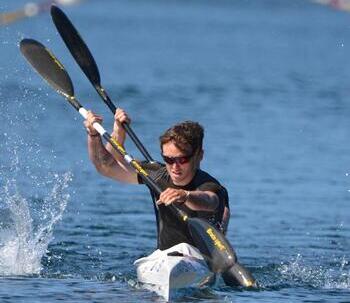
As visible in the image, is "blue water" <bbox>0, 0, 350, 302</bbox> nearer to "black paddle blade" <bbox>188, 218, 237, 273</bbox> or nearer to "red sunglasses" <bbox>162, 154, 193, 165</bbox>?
"black paddle blade" <bbox>188, 218, 237, 273</bbox>

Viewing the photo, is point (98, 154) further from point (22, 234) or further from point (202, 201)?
point (22, 234)

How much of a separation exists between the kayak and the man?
182 millimetres

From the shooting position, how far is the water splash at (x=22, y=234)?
12.6 m

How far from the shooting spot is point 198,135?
36.4ft

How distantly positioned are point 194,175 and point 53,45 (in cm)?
3516

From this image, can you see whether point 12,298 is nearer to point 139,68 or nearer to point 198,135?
point 198,135

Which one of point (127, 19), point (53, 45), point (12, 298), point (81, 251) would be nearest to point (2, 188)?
point (81, 251)

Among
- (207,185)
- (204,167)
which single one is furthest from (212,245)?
(204,167)

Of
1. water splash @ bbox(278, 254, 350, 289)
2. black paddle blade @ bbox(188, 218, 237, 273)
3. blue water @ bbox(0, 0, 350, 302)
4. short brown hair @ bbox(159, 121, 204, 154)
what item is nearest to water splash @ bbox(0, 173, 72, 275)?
A: blue water @ bbox(0, 0, 350, 302)

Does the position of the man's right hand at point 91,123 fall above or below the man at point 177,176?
above

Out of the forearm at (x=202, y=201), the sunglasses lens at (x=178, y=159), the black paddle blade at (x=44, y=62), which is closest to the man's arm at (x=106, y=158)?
the sunglasses lens at (x=178, y=159)

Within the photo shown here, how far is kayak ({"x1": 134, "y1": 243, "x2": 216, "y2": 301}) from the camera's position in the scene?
10922 millimetres

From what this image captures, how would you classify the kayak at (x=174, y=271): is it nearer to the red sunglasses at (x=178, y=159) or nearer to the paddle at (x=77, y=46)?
the red sunglasses at (x=178, y=159)

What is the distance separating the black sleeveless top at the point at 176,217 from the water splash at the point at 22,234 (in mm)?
1589
